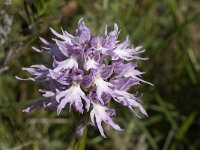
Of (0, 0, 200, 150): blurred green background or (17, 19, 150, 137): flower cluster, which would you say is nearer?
(17, 19, 150, 137): flower cluster

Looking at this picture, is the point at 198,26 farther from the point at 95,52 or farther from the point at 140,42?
the point at 95,52

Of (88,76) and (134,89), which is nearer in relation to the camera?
(88,76)

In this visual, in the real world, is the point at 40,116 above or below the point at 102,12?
below

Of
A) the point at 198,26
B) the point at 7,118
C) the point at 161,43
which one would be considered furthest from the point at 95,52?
the point at 198,26
